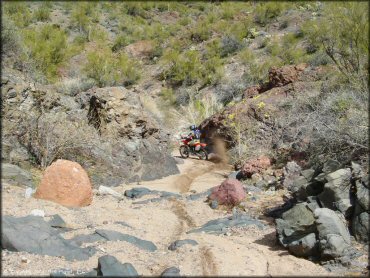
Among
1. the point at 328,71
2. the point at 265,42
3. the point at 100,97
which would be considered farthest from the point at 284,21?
the point at 100,97

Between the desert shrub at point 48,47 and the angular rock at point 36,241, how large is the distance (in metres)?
12.1

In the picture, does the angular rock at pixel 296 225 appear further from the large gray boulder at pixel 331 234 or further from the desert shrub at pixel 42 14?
the desert shrub at pixel 42 14

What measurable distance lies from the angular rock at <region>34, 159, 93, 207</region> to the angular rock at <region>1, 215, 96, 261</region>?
119 centimetres

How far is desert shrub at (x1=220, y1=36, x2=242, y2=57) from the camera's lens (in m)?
22.4

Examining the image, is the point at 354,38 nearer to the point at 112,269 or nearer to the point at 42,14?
the point at 112,269

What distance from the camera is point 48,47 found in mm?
19266

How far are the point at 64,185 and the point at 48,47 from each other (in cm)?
1494

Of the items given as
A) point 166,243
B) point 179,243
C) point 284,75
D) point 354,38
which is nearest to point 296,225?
point 179,243

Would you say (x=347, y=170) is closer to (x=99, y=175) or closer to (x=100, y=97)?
(x=99, y=175)

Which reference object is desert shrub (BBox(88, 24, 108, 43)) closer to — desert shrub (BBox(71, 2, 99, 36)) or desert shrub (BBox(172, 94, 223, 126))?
desert shrub (BBox(71, 2, 99, 36))

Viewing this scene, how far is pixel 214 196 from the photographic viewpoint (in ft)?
22.9

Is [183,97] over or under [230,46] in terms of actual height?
under

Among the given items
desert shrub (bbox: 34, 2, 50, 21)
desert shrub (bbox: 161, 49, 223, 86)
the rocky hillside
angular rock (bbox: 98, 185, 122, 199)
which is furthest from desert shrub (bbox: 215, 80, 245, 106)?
desert shrub (bbox: 34, 2, 50, 21)

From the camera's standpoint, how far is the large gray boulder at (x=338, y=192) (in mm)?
5008
